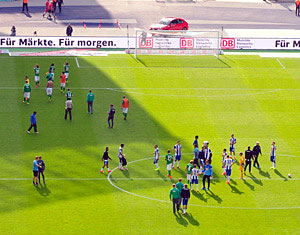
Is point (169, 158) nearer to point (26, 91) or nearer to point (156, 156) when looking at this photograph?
point (156, 156)

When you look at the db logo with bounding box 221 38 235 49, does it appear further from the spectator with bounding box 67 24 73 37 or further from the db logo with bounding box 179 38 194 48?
the spectator with bounding box 67 24 73 37

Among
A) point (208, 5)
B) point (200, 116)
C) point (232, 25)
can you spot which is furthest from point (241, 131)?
point (208, 5)

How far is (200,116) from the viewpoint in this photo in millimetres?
56219

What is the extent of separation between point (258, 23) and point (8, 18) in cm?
3246

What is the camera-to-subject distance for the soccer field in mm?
37938

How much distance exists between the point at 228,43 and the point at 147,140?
103 ft

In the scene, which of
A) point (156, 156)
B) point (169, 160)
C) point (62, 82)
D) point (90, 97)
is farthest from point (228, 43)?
point (169, 160)

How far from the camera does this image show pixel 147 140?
1980 inches

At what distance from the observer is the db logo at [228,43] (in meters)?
78.2

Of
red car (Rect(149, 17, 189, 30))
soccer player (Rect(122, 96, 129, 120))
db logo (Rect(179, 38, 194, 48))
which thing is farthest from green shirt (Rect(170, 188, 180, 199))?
red car (Rect(149, 17, 189, 30))

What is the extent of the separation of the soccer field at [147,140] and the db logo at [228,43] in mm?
4030

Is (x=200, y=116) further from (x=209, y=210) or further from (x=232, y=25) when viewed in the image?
(x=232, y=25)

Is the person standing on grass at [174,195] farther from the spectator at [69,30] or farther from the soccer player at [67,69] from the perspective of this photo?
the spectator at [69,30]

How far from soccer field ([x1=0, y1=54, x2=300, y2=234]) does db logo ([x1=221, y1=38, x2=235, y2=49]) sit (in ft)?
13.2
